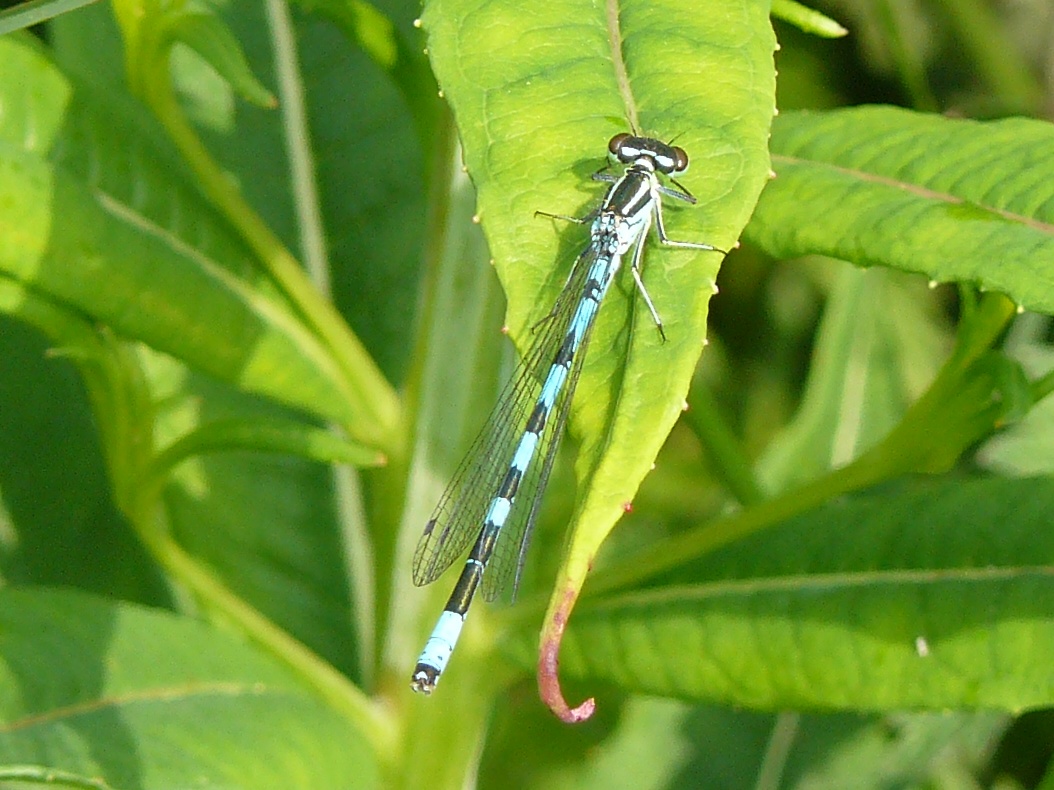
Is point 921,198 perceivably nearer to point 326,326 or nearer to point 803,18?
point 803,18

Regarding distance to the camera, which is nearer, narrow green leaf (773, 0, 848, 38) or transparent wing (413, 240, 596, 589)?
narrow green leaf (773, 0, 848, 38)

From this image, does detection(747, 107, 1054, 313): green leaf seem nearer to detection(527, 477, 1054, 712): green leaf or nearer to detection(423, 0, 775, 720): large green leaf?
detection(423, 0, 775, 720): large green leaf

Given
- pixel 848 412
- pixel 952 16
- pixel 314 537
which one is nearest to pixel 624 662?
pixel 314 537

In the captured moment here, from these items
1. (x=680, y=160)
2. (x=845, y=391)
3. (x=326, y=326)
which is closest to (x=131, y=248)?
(x=326, y=326)

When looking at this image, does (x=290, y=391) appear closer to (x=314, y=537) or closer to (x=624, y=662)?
(x=624, y=662)

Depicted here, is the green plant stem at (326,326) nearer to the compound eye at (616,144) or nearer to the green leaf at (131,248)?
the green leaf at (131,248)

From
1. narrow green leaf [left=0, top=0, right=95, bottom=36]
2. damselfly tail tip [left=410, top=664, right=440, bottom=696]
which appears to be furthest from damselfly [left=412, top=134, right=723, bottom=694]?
narrow green leaf [left=0, top=0, right=95, bottom=36]

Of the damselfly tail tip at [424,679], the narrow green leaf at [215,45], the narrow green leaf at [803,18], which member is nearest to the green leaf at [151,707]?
the damselfly tail tip at [424,679]
